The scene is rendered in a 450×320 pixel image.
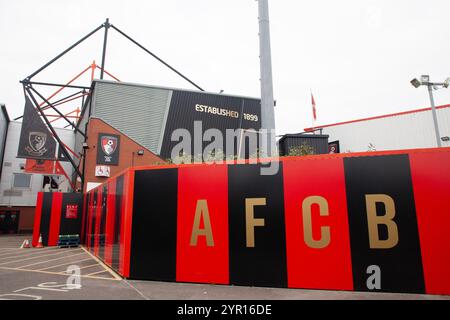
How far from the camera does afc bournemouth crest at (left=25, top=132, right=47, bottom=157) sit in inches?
838

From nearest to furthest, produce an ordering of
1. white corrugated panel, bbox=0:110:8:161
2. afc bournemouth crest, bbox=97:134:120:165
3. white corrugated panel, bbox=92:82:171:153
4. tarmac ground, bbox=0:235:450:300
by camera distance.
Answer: tarmac ground, bbox=0:235:450:300 → afc bournemouth crest, bbox=97:134:120:165 → white corrugated panel, bbox=92:82:171:153 → white corrugated panel, bbox=0:110:8:161

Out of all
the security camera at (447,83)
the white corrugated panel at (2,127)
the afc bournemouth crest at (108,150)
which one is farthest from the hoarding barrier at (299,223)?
the white corrugated panel at (2,127)

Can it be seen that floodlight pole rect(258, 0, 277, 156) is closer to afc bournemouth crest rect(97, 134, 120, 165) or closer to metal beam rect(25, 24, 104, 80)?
afc bournemouth crest rect(97, 134, 120, 165)

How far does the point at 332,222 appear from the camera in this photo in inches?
280

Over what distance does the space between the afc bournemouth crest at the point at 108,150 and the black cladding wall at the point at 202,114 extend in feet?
13.4

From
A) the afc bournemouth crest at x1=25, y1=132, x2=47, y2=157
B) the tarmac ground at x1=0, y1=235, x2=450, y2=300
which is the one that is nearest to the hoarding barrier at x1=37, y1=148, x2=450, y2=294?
the tarmac ground at x1=0, y1=235, x2=450, y2=300

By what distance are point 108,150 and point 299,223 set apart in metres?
21.8

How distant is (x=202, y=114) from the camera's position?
30219mm

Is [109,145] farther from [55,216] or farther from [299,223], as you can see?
[299,223]

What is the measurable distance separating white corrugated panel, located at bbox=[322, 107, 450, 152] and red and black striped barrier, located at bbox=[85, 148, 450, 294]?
61.2ft

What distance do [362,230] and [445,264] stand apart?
5.38 ft

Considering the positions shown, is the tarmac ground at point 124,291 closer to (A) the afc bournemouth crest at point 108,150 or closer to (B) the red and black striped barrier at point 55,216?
(B) the red and black striped barrier at point 55,216

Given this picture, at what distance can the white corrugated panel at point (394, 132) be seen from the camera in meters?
24.0
